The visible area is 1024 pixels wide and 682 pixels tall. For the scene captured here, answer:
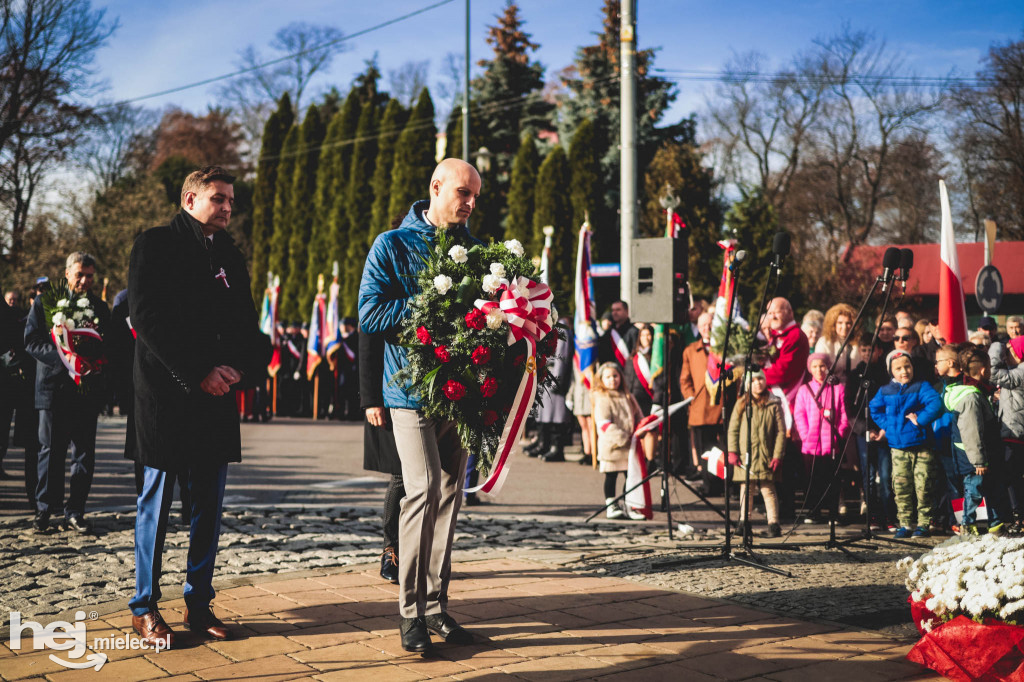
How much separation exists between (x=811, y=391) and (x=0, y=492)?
26.8ft

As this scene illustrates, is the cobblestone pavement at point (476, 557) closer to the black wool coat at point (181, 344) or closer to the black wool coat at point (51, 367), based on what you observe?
the black wool coat at point (51, 367)

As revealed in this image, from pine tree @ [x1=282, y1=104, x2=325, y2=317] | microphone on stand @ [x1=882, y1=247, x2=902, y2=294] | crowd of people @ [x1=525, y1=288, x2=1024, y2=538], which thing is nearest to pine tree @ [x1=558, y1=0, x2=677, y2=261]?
pine tree @ [x1=282, y1=104, x2=325, y2=317]

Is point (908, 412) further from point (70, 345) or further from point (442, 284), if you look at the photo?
point (70, 345)

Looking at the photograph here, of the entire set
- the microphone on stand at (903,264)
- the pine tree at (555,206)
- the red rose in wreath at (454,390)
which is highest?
the pine tree at (555,206)

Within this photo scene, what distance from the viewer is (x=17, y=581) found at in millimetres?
5719

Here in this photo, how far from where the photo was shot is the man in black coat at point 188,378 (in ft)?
14.8

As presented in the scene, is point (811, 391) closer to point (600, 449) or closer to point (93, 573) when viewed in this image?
point (600, 449)

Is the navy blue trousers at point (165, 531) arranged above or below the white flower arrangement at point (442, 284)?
below

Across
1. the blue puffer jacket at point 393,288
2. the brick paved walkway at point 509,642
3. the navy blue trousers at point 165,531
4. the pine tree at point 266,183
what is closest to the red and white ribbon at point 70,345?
the brick paved walkway at point 509,642

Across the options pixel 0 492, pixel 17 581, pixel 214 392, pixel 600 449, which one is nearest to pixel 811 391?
pixel 600 449

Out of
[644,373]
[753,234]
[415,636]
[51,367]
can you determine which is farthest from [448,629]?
[753,234]

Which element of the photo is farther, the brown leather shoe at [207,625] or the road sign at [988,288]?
the road sign at [988,288]

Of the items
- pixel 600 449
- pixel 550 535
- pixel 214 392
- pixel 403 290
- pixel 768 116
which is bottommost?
pixel 550 535

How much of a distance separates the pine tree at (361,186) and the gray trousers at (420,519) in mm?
30666
